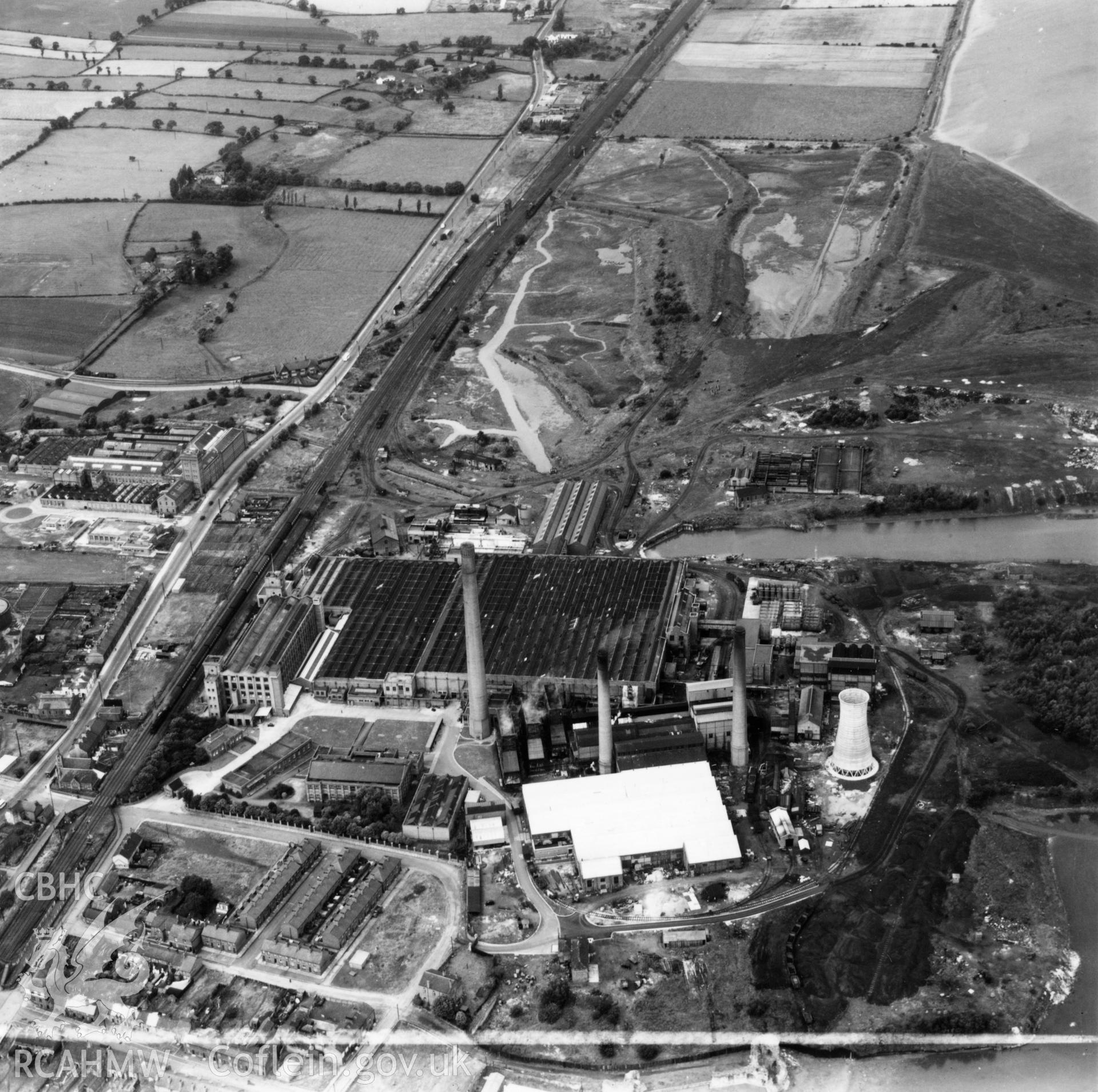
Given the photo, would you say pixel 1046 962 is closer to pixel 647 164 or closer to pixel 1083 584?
pixel 1083 584

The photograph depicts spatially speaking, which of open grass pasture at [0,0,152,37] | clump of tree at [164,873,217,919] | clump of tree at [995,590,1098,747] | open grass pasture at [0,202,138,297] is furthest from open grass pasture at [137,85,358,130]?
clump of tree at [164,873,217,919]

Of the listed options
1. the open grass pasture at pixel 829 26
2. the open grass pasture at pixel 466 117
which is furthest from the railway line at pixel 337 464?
the open grass pasture at pixel 829 26

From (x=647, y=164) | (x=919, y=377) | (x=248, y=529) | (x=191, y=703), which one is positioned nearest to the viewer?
(x=191, y=703)

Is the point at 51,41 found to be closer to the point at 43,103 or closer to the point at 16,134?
the point at 43,103

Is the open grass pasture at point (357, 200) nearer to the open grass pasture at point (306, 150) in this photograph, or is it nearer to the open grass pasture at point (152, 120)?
the open grass pasture at point (306, 150)

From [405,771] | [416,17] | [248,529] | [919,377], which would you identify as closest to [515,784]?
[405,771]

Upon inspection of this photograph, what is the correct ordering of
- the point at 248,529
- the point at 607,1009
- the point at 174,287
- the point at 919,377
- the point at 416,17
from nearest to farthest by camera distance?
the point at 607,1009 → the point at 248,529 → the point at 919,377 → the point at 174,287 → the point at 416,17

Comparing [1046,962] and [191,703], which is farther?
[191,703]

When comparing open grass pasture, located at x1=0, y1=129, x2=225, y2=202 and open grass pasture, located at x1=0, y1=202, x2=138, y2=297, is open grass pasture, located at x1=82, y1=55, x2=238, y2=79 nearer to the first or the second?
open grass pasture, located at x1=0, y1=129, x2=225, y2=202
